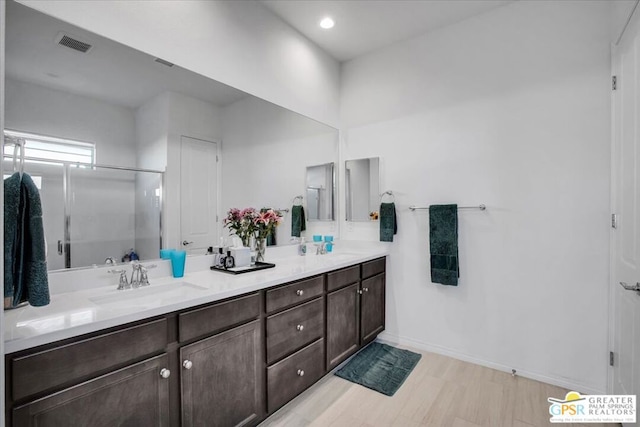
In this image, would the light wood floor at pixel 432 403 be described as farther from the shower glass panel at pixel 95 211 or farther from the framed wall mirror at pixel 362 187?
the framed wall mirror at pixel 362 187

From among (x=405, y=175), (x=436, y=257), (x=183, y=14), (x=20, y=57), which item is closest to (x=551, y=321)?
(x=436, y=257)

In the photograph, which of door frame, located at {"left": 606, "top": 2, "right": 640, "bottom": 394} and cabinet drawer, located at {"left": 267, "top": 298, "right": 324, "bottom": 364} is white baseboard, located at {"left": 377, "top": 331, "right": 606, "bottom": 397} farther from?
cabinet drawer, located at {"left": 267, "top": 298, "right": 324, "bottom": 364}

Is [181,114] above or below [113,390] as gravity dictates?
above

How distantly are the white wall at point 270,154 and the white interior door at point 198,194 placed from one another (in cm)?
9

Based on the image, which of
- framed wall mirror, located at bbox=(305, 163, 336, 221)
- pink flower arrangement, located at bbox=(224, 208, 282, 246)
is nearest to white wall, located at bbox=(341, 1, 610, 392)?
framed wall mirror, located at bbox=(305, 163, 336, 221)

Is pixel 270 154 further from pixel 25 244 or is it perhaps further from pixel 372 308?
pixel 25 244

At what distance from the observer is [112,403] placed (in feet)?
3.76

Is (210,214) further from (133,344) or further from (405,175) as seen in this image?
(405,175)

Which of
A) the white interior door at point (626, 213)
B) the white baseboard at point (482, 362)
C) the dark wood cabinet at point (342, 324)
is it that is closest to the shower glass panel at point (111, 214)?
the dark wood cabinet at point (342, 324)

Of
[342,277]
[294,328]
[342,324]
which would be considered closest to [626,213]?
[342,277]

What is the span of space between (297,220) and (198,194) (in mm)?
1091

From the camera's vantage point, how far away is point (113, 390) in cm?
115

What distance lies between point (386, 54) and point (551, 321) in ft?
8.96

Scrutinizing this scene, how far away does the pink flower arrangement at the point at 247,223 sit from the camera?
7.19 ft
